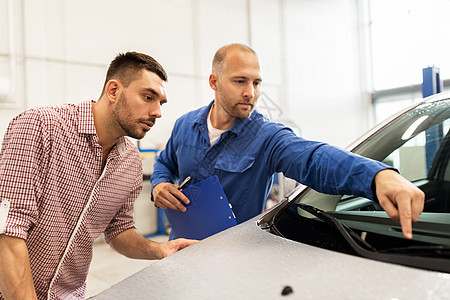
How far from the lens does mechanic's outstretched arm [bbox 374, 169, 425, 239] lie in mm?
762

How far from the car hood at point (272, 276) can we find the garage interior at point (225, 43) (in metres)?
2.38

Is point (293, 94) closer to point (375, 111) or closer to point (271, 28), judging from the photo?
point (271, 28)

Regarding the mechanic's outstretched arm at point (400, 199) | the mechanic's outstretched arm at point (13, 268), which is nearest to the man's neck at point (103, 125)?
the mechanic's outstretched arm at point (13, 268)

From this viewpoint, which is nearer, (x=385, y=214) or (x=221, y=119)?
(x=385, y=214)

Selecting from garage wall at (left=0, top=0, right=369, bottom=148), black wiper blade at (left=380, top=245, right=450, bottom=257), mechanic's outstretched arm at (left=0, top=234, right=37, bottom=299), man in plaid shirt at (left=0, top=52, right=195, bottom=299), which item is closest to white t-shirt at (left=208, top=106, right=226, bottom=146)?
man in plaid shirt at (left=0, top=52, right=195, bottom=299)

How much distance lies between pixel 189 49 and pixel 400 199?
4819mm

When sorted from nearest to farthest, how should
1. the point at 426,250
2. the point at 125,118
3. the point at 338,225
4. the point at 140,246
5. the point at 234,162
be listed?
the point at 426,250, the point at 338,225, the point at 125,118, the point at 140,246, the point at 234,162

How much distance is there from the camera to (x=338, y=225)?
0.90 meters

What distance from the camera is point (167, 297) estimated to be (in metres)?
0.74

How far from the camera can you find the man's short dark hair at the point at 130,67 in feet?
4.25

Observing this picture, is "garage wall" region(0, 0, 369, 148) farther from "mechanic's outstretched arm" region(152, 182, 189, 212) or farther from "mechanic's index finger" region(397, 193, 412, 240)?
"mechanic's index finger" region(397, 193, 412, 240)

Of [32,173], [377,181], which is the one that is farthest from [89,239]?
[377,181]

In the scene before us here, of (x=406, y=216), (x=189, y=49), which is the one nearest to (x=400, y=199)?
(x=406, y=216)

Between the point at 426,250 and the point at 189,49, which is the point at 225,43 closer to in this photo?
the point at 189,49
